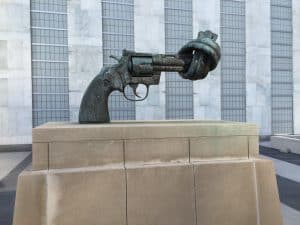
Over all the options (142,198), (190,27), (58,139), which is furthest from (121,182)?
(190,27)

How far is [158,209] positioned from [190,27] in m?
23.7

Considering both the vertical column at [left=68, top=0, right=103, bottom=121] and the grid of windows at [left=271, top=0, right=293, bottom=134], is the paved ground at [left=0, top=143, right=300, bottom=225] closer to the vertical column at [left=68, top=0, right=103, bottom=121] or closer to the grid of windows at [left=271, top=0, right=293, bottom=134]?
the vertical column at [left=68, top=0, right=103, bottom=121]

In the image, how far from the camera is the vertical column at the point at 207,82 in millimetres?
26984

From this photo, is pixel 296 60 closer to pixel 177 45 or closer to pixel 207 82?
pixel 207 82

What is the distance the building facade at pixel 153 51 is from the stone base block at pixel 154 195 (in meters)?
18.7

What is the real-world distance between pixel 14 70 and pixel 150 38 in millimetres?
11541

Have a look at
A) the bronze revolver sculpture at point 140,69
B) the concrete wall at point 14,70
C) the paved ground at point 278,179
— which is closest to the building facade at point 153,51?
the concrete wall at point 14,70

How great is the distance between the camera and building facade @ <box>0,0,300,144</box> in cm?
2238

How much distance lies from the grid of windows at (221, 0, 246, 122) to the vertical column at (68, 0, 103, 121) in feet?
41.4

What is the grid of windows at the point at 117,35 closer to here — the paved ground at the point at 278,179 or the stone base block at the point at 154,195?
the paved ground at the point at 278,179

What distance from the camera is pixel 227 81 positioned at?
93.5 feet

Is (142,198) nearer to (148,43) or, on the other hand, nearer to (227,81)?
(148,43)

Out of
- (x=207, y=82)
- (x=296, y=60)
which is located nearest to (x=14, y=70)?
(x=207, y=82)

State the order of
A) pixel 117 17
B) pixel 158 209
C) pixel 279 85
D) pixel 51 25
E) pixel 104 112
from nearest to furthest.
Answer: pixel 158 209 < pixel 104 112 < pixel 51 25 < pixel 117 17 < pixel 279 85
